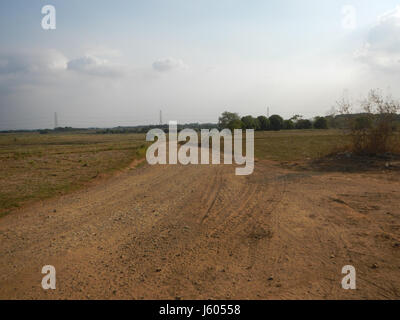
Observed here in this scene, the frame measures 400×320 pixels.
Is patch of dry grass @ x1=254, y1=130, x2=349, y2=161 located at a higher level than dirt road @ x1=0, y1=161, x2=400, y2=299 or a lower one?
higher

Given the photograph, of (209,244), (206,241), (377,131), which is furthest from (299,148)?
(209,244)

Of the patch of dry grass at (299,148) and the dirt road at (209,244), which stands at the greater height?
the patch of dry grass at (299,148)

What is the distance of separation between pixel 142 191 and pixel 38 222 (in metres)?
3.80

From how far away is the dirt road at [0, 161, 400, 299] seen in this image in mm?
3764

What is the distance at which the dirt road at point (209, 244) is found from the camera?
3.76m

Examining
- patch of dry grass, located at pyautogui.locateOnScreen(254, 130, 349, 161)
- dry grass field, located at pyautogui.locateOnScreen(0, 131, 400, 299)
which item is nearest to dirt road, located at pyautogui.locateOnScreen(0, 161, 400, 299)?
dry grass field, located at pyautogui.locateOnScreen(0, 131, 400, 299)

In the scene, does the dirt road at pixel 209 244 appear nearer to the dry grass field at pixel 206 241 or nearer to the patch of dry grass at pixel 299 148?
the dry grass field at pixel 206 241

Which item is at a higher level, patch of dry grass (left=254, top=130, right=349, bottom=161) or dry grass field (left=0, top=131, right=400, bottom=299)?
patch of dry grass (left=254, top=130, right=349, bottom=161)

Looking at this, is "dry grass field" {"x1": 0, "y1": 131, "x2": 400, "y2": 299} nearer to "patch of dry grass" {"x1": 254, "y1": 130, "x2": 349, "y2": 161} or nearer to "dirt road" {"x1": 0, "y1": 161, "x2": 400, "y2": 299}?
"dirt road" {"x1": 0, "y1": 161, "x2": 400, "y2": 299}

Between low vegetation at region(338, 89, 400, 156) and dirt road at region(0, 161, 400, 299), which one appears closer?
dirt road at region(0, 161, 400, 299)

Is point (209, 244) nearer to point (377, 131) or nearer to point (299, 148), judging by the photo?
point (377, 131)

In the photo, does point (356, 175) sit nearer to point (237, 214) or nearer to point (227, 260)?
point (237, 214)

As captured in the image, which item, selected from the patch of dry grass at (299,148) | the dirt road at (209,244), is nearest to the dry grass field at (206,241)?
the dirt road at (209,244)

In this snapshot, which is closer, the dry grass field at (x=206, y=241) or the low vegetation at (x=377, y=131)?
the dry grass field at (x=206, y=241)
